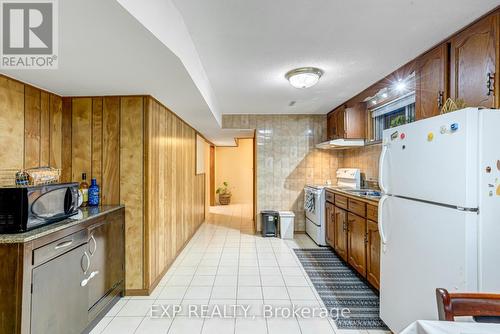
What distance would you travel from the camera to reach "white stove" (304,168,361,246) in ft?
13.5

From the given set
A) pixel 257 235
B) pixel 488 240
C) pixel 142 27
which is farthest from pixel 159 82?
pixel 257 235

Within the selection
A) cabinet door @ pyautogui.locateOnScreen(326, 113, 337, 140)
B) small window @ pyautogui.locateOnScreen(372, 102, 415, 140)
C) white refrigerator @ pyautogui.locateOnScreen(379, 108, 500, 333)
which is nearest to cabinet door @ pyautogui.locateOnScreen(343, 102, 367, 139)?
small window @ pyautogui.locateOnScreen(372, 102, 415, 140)

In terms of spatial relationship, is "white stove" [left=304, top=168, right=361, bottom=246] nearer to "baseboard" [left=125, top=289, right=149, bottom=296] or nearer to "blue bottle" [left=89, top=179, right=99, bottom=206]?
"baseboard" [left=125, top=289, right=149, bottom=296]

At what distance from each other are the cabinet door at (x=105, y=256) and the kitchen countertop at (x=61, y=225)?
0.10 metres

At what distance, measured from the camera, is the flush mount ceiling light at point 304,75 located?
2658 mm

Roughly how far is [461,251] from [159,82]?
95.4 inches

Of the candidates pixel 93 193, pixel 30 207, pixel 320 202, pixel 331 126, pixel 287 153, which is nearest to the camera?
pixel 30 207

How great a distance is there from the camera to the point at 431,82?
7.14ft

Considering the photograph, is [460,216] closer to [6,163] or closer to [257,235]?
[6,163]

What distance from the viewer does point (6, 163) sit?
1921mm

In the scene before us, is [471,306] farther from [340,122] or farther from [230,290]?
[340,122]

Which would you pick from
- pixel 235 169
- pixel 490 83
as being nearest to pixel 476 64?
pixel 490 83

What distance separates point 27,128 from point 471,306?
309cm

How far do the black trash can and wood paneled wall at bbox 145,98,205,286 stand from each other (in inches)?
53.5
